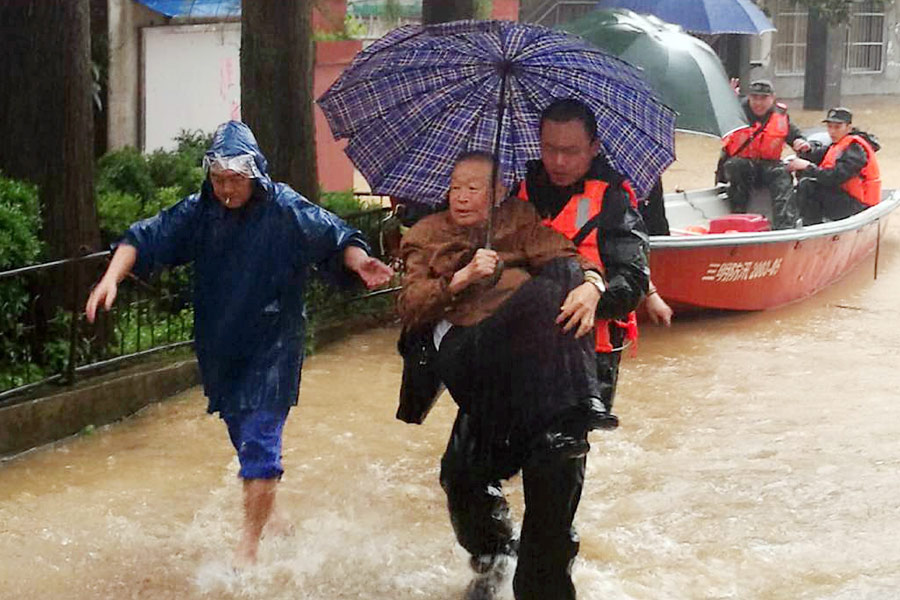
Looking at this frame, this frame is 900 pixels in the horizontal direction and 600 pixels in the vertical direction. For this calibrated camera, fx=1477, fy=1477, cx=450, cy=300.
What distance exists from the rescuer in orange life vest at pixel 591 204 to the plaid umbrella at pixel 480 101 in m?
0.11

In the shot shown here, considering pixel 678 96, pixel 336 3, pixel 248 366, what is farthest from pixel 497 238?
pixel 336 3

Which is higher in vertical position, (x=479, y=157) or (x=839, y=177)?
(x=479, y=157)

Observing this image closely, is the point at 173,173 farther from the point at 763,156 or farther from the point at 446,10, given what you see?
the point at 763,156

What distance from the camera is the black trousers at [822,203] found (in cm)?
1398

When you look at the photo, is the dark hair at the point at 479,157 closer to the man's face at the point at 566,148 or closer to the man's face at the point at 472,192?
the man's face at the point at 472,192

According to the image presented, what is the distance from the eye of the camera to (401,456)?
7805 millimetres

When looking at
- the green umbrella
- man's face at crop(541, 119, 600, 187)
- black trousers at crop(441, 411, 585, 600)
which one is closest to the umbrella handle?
man's face at crop(541, 119, 600, 187)

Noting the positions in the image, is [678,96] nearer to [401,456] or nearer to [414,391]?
[401,456]

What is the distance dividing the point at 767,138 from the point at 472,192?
9647 mm

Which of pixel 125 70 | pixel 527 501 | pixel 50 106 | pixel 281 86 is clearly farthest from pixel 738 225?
pixel 527 501

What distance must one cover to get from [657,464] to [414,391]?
9.77ft

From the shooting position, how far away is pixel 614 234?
4.76 m

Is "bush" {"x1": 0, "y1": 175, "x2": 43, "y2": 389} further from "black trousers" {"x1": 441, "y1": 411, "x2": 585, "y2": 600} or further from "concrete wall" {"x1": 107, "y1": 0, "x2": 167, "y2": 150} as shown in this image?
"concrete wall" {"x1": 107, "y1": 0, "x2": 167, "y2": 150}

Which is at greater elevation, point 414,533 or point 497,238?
point 497,238
